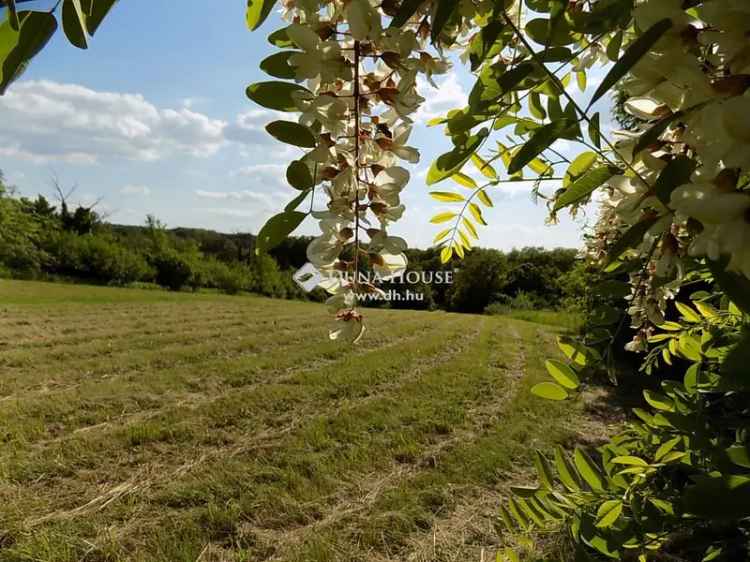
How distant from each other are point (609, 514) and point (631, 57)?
764 mm

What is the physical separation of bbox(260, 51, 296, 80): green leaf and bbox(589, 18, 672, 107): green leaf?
0.33m

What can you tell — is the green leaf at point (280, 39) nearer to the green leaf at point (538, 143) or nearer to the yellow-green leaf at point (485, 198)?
the green leaf at point (538, 143)

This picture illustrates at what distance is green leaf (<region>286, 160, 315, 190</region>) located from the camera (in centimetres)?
50

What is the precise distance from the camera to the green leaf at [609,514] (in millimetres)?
802

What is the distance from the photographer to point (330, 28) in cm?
49

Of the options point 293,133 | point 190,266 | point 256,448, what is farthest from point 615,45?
point 190,266

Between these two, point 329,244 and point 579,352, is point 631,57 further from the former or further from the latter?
point 579,352

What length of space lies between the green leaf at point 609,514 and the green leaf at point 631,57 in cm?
73

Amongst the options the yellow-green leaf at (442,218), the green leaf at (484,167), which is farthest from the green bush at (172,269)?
the green leaf at (484,167)

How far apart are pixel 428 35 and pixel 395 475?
9.85 feet

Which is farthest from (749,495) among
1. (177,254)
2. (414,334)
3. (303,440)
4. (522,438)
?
(177,254)

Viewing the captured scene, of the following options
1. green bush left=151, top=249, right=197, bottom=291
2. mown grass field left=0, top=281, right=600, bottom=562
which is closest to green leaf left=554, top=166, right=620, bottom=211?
mown grass field left=0, top=281, right=600, bottom=562

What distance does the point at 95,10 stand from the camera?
1.51ft

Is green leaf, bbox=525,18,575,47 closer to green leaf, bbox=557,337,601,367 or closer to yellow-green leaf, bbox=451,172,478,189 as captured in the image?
yellow-green leaf, bbox=451,172,478,189
